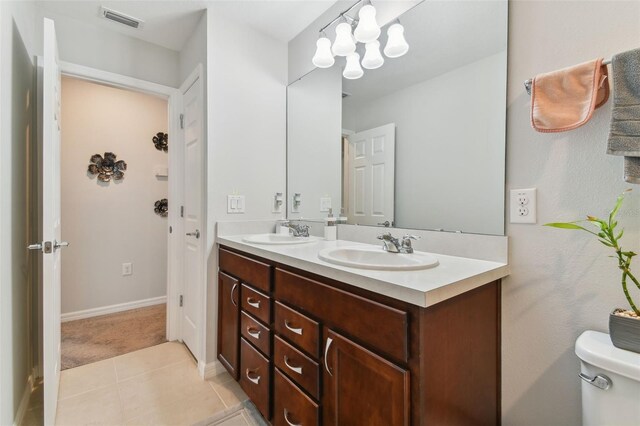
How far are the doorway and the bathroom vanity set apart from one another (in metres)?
1.54

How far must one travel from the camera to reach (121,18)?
191 centimetres

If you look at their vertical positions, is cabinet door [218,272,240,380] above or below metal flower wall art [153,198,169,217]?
below

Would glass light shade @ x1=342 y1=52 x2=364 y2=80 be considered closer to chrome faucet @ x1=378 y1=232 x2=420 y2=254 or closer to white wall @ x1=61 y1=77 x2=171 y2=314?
chrome faucet @ x1=378 y1=232 x2=420 y2=254

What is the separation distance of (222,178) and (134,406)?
1336 mm

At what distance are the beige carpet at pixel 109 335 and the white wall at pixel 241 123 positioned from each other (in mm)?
816

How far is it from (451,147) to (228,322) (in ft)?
4.93

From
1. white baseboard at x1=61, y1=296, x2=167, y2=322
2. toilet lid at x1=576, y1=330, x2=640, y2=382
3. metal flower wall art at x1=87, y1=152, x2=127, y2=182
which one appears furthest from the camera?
metal flower wall art at x1=87, y1=152, x2=127, y2=182

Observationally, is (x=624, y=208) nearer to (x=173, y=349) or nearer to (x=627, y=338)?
(x=627, y=338)

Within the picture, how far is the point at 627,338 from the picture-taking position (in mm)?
756

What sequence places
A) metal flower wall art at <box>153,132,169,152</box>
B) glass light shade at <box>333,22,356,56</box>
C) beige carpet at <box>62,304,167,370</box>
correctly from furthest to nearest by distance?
metal flower wall art at <box>153,132,169,152</box> < beige carpet at <box>62,304,167,370</box> < glass light shade at <box>333,22,356,56</box>

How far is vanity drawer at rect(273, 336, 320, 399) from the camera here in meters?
1.08

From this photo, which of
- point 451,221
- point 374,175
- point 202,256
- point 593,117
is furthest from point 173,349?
point 593,117

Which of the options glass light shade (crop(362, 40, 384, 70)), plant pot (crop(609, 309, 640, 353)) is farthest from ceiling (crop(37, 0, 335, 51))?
plant pot (crop(609, 309, 640, 353))

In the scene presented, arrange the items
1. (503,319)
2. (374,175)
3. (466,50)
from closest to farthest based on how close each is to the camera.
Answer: (503,319) → (466,50) → (374,175)
